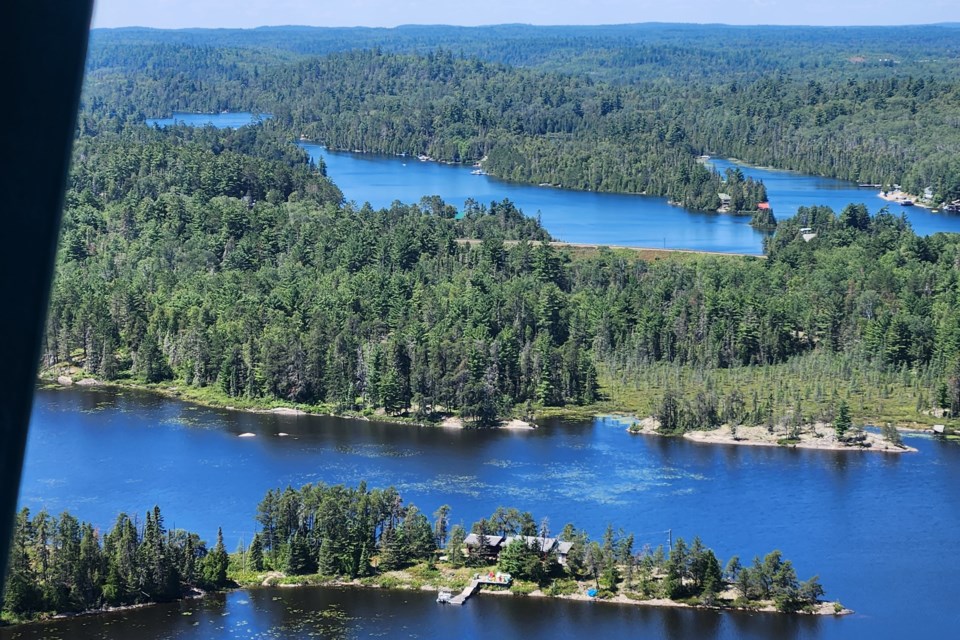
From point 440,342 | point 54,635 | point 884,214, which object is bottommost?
point 54,635

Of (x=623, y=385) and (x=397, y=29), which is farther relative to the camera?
(x=397, y=29)

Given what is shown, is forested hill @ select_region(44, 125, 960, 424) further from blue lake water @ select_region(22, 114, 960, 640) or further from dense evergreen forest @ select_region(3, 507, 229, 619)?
dense evergreen forest @ select_region(3, 507, 229, 619)

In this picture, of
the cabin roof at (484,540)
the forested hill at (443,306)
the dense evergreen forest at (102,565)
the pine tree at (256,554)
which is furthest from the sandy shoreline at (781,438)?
the dense evergreen forest at (102,565)

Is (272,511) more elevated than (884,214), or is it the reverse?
(884,214)

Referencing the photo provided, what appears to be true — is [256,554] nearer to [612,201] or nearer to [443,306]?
[443,306]

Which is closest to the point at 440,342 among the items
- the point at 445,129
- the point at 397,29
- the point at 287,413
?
the point at 287,413

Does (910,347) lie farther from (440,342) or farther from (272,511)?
(272,511)
